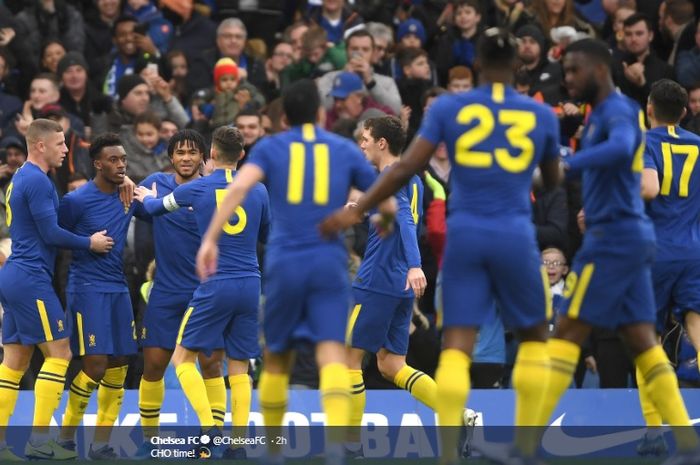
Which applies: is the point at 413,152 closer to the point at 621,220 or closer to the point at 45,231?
the point at 621,220

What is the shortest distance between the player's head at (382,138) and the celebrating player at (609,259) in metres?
2.53

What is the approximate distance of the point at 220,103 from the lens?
16562 mm

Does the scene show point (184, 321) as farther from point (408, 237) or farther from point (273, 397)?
point (273, 397)

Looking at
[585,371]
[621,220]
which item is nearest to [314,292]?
[621,220]

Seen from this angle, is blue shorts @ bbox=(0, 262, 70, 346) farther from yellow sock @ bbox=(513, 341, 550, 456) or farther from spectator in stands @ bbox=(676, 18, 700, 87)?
spectator in stands @ bbox=(676, 18, 700, 87)

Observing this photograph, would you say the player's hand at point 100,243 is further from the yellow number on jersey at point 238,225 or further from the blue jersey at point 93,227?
the yellow number on jersey at point 238,225

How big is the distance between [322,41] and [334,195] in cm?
930

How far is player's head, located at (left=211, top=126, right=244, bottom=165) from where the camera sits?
11391mm

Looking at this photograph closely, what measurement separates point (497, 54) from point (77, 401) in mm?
5097

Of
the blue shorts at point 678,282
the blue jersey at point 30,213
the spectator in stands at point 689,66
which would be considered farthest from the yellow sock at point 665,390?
the spectator in stands at point 689,66

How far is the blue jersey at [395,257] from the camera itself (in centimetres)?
1127

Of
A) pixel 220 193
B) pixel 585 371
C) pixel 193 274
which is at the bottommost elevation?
pixel 585 371

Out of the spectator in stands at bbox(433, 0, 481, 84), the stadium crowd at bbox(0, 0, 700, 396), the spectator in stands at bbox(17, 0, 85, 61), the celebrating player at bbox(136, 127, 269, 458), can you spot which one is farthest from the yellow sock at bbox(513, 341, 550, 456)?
the spectator in stands at bbox(17, 0, 85, 61)

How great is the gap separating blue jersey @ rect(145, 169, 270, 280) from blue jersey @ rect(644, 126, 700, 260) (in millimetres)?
3179
